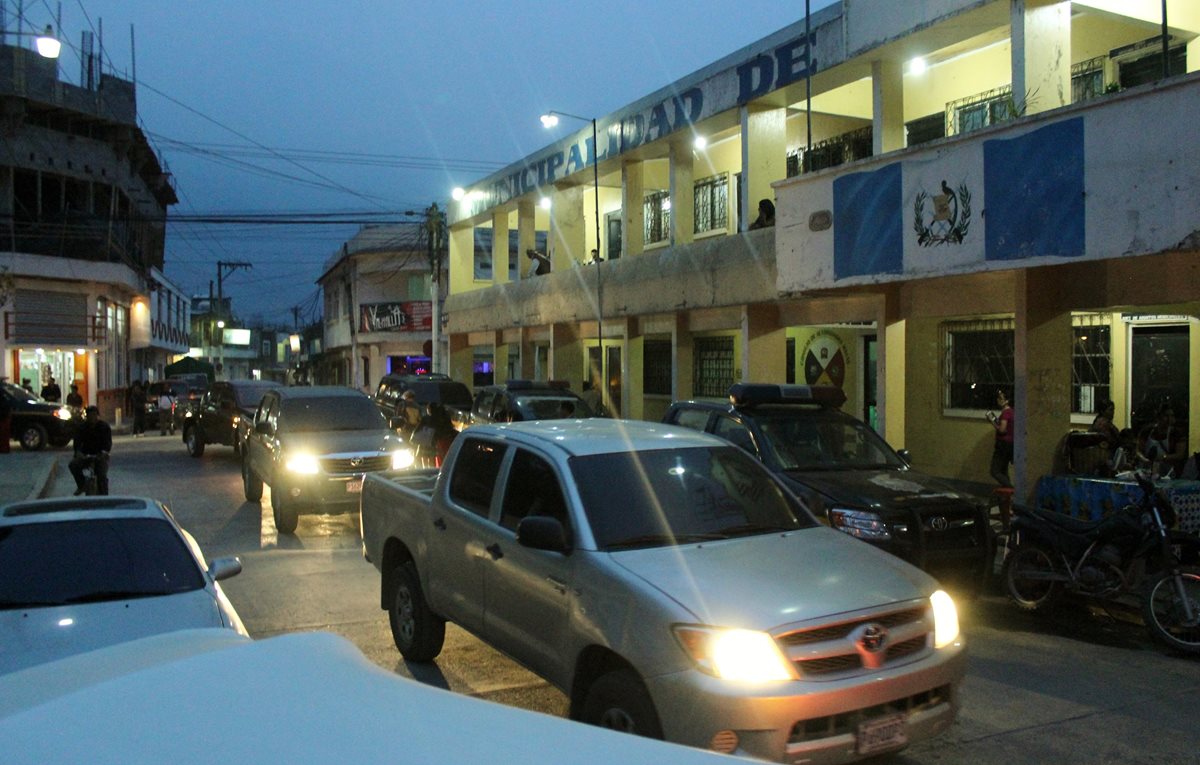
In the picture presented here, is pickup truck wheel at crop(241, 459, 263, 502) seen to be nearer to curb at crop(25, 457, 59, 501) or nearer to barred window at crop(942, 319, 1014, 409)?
curb at crop(25, 457, 59, 501)

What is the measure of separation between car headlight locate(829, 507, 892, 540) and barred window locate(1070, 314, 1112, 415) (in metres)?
7.78

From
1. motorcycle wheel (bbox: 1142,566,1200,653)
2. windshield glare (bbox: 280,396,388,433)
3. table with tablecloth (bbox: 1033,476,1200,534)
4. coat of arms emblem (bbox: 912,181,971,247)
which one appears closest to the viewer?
motorcycle wheel (bbox: 1142,566,1200,653)

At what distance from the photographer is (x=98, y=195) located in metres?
42.3

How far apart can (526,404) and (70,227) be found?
28225 millimetres

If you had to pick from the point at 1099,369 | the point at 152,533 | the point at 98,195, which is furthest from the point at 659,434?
the point at 98,195

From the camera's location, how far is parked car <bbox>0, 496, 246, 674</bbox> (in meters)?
5.23

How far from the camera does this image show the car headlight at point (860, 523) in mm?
7891

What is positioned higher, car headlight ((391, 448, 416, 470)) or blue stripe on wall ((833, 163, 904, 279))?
blue stripe on wall ((833, 163, 904, 279))

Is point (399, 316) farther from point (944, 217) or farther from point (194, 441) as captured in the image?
point (944, 217)

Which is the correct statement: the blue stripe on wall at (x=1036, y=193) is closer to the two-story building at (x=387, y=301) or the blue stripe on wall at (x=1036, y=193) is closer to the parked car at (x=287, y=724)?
the parked car at (x=287, y=724)

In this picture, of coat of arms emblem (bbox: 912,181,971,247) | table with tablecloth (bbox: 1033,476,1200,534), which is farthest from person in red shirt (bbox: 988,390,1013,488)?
table with tablecloth (bbox: 1033,476,1200,534)

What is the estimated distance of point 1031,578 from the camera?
27.3 feet

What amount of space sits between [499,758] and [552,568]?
324 cm

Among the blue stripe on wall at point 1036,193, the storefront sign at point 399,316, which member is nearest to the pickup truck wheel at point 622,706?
the blue stripe on wall at point 1036,193
